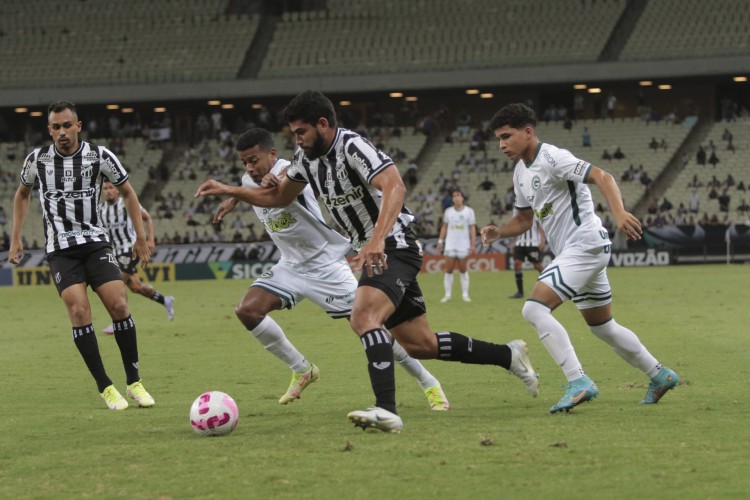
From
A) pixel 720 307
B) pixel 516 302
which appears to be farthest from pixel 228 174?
pixel 720 307

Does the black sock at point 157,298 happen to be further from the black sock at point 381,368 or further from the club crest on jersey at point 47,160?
the black sock at point 381,368

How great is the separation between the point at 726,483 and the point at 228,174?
44772 mm

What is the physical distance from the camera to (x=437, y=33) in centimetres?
4950

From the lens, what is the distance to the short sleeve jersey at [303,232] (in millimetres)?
9250

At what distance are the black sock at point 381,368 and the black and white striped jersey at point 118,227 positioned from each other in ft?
38.0

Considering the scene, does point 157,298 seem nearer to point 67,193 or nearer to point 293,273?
point 67,193

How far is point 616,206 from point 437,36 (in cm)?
4270

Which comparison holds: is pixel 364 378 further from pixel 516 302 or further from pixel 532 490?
pixel 516 302

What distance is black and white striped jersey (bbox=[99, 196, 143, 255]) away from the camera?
18016 millimetres

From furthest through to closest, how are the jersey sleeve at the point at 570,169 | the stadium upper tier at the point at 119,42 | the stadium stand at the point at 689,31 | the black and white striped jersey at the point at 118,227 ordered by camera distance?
1. the stadium upper tier at the point at 119,42
2. the stadium stand at the point at 689,31
3. the black and white striped jersey at the point at 118,227
4. the jersey sleeve at the point at 570,169

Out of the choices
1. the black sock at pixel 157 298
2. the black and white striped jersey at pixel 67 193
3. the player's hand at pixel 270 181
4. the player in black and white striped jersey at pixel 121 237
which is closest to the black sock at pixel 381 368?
the player's hand at pixel 270 181

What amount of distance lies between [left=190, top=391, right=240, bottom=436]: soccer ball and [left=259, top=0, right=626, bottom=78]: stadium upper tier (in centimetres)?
4035

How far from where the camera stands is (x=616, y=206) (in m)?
7.64

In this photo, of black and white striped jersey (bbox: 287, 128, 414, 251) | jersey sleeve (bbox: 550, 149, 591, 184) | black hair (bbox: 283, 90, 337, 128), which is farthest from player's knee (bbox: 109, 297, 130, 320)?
jersey sleeve (bbox: 550, 149, 591, 184)
